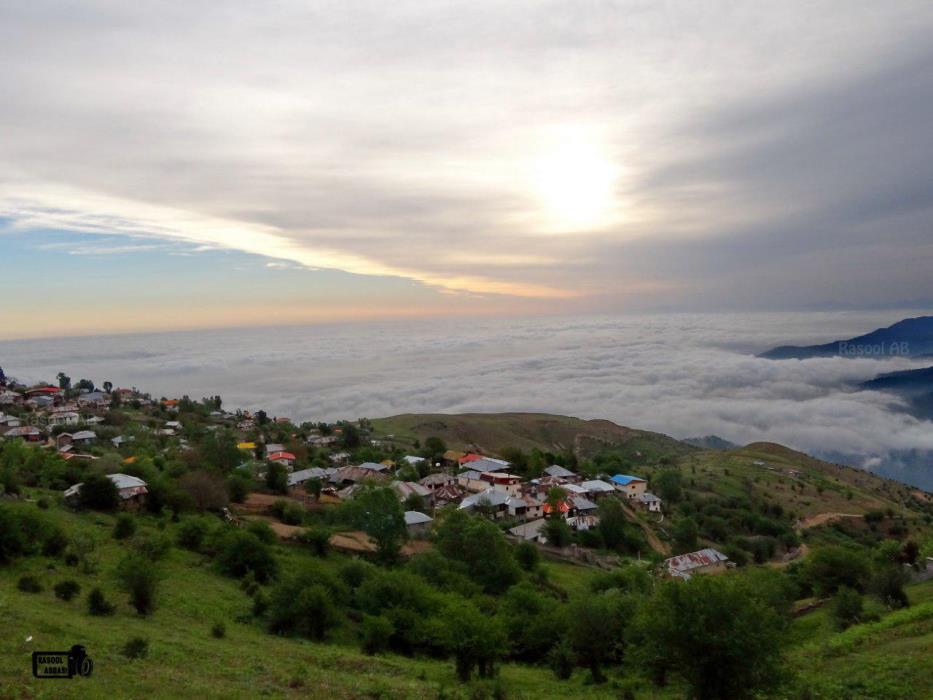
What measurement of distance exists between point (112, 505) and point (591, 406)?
5913 inches

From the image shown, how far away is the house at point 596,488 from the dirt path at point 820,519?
81.1 ft

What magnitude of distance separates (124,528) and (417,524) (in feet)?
69.0

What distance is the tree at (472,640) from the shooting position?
19.2m

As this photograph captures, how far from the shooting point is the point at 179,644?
1667 centimetres

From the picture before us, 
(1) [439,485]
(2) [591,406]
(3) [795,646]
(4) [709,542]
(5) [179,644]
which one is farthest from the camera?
(2) [591,406]

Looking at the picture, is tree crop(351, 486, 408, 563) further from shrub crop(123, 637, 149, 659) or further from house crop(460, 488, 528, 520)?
shrub crop(123, 637, 149, 659)

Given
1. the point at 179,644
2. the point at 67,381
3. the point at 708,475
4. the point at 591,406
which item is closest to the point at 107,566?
the point at 179,644

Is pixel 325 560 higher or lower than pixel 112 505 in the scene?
lower

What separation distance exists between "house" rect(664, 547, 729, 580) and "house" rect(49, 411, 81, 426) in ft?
253

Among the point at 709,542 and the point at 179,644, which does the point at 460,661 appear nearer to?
the point at 179,644

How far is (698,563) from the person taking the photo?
45.7m

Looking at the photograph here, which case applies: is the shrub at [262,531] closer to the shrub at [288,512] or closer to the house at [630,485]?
the shrub at [288,512]

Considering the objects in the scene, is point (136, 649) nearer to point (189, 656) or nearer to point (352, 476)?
point (189, 656)

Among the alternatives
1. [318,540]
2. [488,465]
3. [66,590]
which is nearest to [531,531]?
[488,465]
